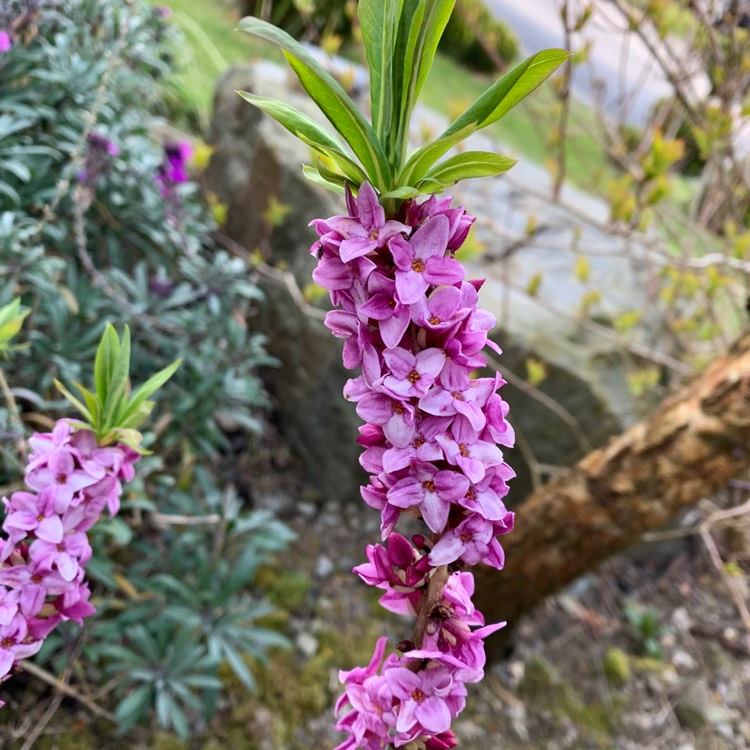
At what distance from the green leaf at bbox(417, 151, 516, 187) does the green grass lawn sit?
254 cm

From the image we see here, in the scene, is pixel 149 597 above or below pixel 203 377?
below

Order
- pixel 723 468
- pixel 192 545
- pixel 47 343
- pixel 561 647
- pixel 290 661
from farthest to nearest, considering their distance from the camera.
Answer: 1. pixel 561 647
2. pixel 290 661
3. pixel 192 545
4. pixel 47 343
5. pixel 723 468

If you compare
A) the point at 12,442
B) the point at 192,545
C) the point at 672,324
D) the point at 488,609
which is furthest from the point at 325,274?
the point at 672,324

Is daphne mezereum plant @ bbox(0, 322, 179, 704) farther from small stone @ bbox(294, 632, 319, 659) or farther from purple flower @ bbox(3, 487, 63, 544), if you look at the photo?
small stone @ bbox(294, 632, 319, 659)

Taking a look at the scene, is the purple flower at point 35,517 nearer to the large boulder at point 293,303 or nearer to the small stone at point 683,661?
the large boulder at point 293,303

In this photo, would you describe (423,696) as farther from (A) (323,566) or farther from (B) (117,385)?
(A) (323,566)

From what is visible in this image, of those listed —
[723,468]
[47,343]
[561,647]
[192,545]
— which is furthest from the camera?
[561,647]

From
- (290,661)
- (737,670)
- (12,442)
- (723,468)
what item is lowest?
(290,661)

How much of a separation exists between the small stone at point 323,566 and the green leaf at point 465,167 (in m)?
→ 2.12

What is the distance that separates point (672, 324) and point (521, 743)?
1.70 meters

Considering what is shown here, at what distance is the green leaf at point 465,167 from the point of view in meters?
0.60

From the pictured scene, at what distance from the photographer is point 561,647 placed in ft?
8.31

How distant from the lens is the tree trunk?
1.60 meters

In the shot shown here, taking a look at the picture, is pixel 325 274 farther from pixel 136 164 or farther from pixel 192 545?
pixel 136 164
